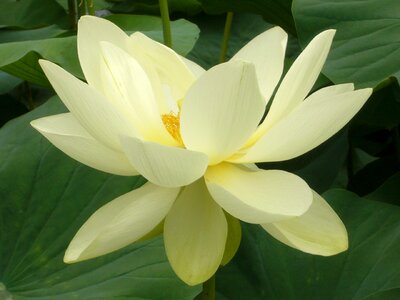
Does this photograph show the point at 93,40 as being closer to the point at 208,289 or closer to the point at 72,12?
the point at 208,289

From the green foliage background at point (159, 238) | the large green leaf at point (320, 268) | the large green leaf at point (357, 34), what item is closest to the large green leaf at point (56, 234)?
the green foliage background at point (159, 238)

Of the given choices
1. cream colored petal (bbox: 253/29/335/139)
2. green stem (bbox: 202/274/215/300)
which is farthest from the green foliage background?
cream colored petal (bbox: 253/29/335/139)

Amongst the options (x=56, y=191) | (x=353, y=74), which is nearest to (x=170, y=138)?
(x=56, y=191)

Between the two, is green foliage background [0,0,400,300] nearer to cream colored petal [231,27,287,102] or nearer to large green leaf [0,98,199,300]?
large green leaf [0,98,199,300]

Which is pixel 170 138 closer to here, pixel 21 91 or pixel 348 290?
pixel 348 290

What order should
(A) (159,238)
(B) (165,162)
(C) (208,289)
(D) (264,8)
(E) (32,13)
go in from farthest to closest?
(E) (32,13) < (D) (264,8) < (A) (159,238) < (C) (208,289) < (B) (165,162)

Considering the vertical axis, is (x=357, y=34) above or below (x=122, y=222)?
below

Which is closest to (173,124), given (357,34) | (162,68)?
(162,68)
